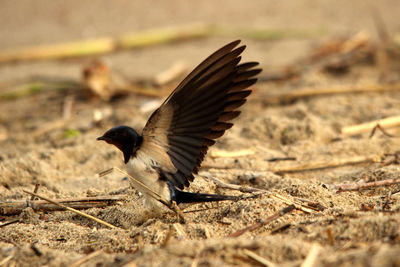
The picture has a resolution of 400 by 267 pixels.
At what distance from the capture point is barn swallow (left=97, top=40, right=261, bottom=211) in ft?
9.11

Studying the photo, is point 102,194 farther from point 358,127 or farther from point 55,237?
point 358,127

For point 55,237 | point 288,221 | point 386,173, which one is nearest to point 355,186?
point 386,173

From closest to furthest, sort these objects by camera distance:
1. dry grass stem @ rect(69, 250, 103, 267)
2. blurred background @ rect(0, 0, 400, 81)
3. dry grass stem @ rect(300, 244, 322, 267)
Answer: dry grass stem @ rect(300, 244, 322, 267)
dry grass stem @ rect(69, 250, 103, 267)
blurred background @ rect(0, 0, 400, 81)

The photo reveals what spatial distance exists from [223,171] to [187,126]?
1.01 metres

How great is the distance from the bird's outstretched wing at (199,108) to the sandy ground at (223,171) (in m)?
0.39

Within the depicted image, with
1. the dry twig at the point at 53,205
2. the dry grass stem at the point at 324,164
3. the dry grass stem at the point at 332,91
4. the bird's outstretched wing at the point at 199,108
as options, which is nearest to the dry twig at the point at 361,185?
the dry grass stem at the point at 324,164

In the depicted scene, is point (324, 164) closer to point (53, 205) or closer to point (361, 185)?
point (361, 185)

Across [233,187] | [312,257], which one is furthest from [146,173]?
[312,257]

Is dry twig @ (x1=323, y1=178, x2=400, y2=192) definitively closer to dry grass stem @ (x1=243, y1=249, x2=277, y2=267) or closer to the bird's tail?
the bird's tail

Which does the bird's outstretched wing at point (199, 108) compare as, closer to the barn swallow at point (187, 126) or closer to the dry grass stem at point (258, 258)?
the barn swallow at point (187, 126)

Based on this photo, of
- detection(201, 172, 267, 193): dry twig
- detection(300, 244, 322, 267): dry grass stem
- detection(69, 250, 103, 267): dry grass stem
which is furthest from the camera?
detection(201, 172, 267, 193): dry twig

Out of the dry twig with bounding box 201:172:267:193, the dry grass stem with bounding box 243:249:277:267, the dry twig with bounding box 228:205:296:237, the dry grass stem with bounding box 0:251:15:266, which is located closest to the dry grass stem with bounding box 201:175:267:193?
the dry twig with bounding box 201:172:267:193

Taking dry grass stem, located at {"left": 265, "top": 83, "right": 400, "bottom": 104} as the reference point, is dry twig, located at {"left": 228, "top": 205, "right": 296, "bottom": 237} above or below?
below

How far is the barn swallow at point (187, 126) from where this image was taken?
278cm
